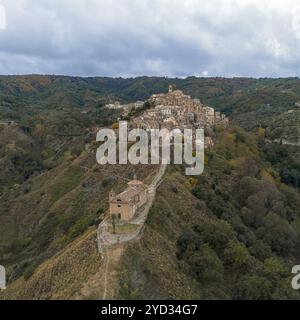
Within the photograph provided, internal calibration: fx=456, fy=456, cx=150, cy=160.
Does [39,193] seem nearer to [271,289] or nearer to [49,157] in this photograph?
[49,157]

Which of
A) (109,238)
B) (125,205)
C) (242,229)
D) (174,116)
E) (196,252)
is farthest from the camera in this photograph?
(174,116)

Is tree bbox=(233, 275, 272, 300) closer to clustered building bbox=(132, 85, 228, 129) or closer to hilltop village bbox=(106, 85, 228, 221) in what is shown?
hilltop village bbox=(106, 85, 228, 221)

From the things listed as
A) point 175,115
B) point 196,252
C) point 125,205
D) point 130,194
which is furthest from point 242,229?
point 175,115

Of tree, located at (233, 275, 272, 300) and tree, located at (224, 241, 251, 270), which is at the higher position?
tree, located at (224, 241, 251, 270)

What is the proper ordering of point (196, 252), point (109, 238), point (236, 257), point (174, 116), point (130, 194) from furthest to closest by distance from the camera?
point (174, 116) → point (130, 194) → point (236, 257) → point (196, 252) → point (109, 238)

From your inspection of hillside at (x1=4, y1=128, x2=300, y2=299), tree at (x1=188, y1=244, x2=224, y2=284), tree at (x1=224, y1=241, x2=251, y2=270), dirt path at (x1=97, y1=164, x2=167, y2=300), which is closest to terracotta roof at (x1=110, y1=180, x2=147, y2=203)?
dirt path at (x1=97, y1=164, x2=167, y2=300)

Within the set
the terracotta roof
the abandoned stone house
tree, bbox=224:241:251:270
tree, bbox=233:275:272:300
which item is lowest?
tree, bbox=233:275:272:300

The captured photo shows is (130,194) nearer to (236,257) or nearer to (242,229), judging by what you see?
(236,257)

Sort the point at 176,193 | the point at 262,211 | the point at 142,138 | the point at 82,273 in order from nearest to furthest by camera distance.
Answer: the point at 82,273
the point at 176,193
the point at 262,211
the point at 142,138

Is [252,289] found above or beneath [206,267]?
beneath

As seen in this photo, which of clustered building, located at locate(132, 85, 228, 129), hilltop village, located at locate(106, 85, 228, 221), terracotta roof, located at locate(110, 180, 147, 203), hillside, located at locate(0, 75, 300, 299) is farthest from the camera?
clustered building, located at locate(132, 85, 228, 129)
